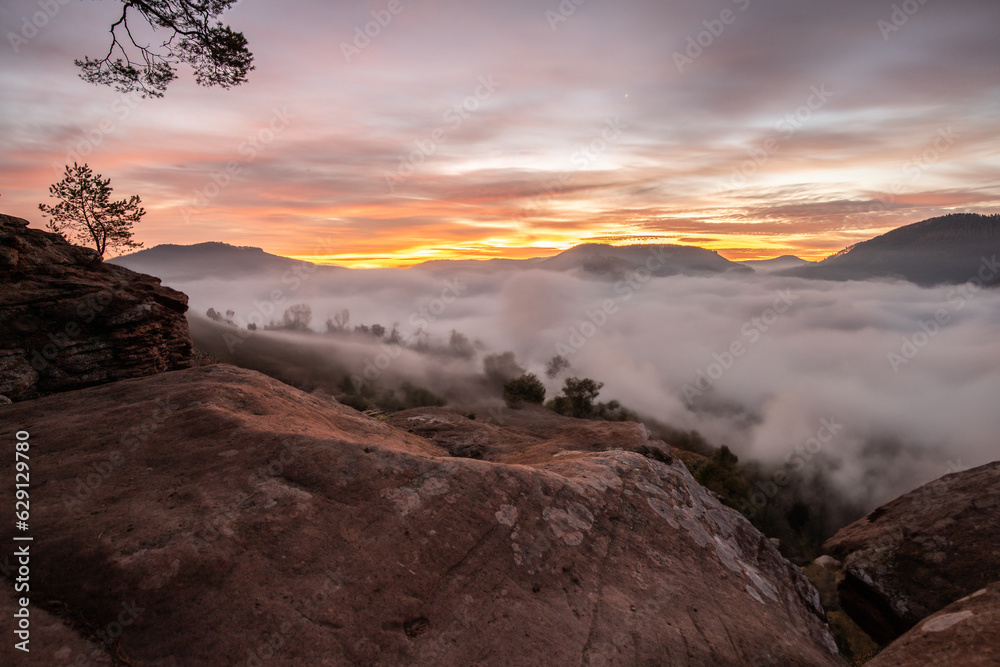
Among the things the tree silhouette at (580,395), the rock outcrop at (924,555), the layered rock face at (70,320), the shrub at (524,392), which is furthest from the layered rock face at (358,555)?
the tree silhouette at (580,395)

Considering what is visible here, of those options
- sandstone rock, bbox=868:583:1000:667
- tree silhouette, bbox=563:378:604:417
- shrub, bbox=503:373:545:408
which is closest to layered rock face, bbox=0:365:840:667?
sandstone rock, bbox=868:583:1000:667

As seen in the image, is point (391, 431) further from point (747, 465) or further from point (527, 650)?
point (747, 465)

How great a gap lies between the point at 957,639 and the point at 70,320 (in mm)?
24188

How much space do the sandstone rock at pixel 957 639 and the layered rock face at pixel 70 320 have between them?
2192 centimetres

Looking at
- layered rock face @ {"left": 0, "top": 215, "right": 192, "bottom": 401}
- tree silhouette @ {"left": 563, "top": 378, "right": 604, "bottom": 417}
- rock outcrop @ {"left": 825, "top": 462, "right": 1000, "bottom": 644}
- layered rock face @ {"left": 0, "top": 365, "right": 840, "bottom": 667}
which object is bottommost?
tree silhouette @ {"left": 563, "top": 378, "right": 604, "bottom": 417}

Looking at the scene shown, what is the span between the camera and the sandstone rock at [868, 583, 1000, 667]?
23.5 feet

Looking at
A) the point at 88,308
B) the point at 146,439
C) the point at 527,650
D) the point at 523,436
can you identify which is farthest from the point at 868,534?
the point at 88,308

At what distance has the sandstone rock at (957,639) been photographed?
7.17 m

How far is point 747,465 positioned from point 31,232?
481ft

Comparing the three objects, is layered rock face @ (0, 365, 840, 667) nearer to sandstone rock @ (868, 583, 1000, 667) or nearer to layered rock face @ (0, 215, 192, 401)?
sandstone rock @ (868, 583, 1000, 667)

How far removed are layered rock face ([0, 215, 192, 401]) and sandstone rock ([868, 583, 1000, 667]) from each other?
863 inches

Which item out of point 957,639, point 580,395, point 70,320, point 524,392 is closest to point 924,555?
point 957,639

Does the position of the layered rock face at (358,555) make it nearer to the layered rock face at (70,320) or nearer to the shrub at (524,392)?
the layered rock face at (70,320)

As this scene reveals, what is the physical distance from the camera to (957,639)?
7711 millimetres
